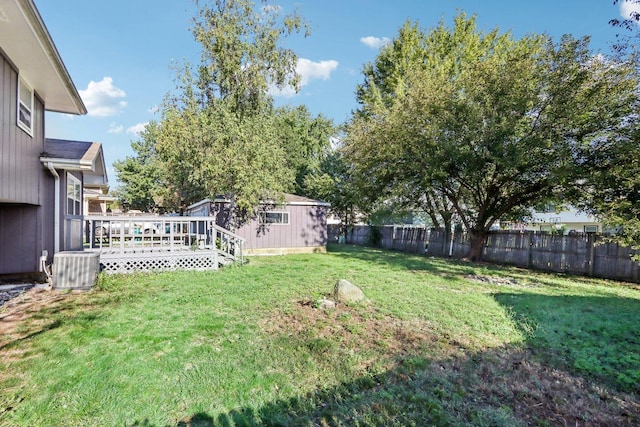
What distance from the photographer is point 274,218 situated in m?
14.5

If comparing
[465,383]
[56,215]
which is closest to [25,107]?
[56,215]

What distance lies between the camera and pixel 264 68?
12914 millimetres

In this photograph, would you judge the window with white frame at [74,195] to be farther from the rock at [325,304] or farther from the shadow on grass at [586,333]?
the shadow on grass at [586,333]

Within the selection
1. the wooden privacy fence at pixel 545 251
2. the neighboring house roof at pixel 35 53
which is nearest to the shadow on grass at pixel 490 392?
the neighboring house roof at pixel 35 53

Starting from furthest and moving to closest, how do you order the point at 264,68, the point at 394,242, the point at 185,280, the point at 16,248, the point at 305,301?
1. the point at 394,242
2. the point at 264,68
3. the point at 185,280
4. the point at 16,248
5. the point at 305,301

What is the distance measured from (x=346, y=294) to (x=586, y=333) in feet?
11.2

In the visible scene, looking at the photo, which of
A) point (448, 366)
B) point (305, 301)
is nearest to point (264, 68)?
point (305, 301)

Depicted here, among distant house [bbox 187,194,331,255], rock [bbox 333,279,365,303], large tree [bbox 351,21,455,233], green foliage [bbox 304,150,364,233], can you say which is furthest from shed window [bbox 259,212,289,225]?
rock [bbox 333,279,365,303]

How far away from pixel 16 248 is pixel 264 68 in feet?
32.8

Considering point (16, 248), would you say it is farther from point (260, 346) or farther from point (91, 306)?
point (260, 346)

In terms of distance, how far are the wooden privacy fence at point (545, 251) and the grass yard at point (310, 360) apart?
4.46m

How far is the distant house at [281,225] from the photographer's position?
44.8 feet

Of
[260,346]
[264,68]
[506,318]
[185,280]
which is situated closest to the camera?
[260,346]

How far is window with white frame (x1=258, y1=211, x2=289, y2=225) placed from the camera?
14.2 m
